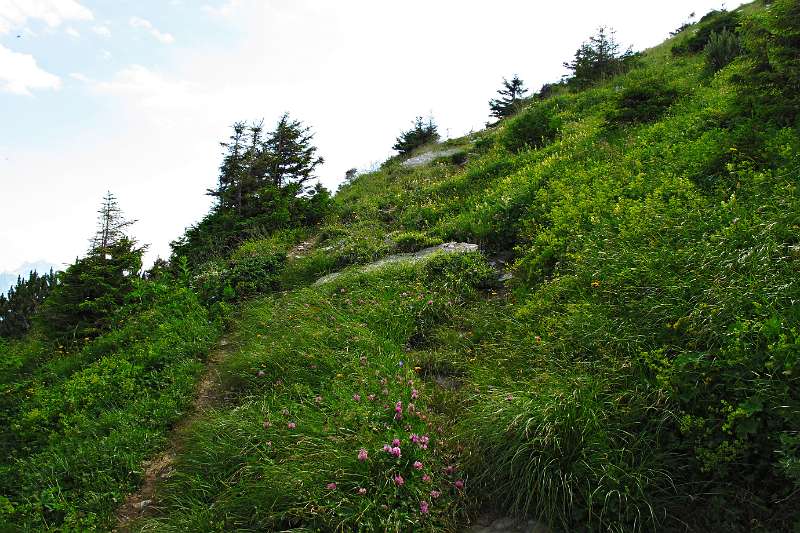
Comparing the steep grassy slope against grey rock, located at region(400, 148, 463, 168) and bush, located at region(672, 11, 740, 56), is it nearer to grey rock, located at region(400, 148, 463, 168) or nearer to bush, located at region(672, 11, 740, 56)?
bush, located at region(672, 11, 740, 56)

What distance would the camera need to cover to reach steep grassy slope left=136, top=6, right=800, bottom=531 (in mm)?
2998

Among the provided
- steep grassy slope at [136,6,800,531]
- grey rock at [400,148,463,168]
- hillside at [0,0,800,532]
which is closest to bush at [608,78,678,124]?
hillside at [0,0,800,532]

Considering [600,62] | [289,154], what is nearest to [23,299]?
[289,154]

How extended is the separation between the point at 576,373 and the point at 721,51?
38.2 feet

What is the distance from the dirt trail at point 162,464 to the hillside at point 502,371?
31 millimetres

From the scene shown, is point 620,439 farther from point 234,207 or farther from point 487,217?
point 234,207

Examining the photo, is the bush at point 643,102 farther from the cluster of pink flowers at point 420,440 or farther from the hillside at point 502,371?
the cluster of pink flowers at point 420,440

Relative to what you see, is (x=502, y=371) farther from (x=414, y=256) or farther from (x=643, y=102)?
(x=643, y=102)

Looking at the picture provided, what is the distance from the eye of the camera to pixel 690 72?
40.0ft

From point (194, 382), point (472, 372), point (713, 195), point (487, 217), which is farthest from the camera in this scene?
point (487, 217)

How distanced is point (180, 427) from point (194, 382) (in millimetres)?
921

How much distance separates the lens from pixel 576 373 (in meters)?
3.98

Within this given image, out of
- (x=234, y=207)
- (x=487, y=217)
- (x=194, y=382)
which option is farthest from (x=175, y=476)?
(x=234, y=207)

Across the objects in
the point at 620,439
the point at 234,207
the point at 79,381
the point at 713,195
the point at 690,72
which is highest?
the point at 234,207
